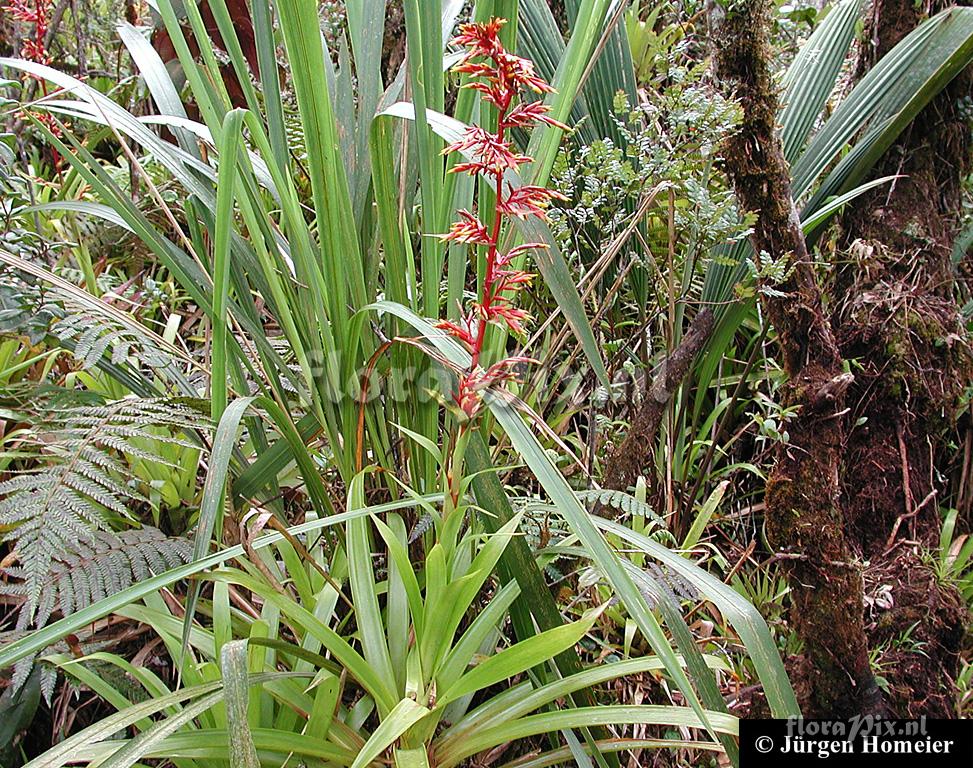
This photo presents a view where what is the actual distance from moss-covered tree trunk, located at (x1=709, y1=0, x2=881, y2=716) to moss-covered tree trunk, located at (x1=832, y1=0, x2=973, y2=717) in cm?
37

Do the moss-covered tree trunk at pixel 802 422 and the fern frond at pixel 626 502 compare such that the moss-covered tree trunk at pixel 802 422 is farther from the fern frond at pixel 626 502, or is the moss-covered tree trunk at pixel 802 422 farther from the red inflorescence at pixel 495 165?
the red inflorescence at pixel 495 165

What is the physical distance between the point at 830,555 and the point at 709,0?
77cm

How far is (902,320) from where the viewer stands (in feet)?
4.38

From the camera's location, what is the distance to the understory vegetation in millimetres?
723

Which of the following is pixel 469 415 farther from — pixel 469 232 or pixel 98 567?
pixel 98 567

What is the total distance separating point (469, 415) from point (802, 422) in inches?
20.5

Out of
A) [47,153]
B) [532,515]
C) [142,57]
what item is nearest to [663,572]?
[532,515]

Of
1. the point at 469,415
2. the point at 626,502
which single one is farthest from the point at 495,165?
the point at 626,502

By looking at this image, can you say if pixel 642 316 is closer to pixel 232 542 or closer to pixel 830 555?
pixel 830 555

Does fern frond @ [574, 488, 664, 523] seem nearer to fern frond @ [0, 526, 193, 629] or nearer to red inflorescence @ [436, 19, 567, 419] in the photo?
red inflorescence @ [436, 19, 567, 419]

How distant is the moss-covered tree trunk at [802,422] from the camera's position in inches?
36.6

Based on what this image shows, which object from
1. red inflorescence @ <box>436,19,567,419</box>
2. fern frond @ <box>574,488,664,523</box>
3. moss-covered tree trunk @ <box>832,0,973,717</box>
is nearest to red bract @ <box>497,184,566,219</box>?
red inflorescence @ <box>436,19,567,419</box>

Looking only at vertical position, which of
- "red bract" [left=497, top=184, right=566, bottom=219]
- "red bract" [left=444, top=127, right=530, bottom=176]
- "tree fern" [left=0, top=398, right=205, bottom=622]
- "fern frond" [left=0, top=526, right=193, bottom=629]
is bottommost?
"fern frond" [left=0, top=526, right=193, bottom=629]

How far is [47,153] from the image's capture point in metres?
2.26
